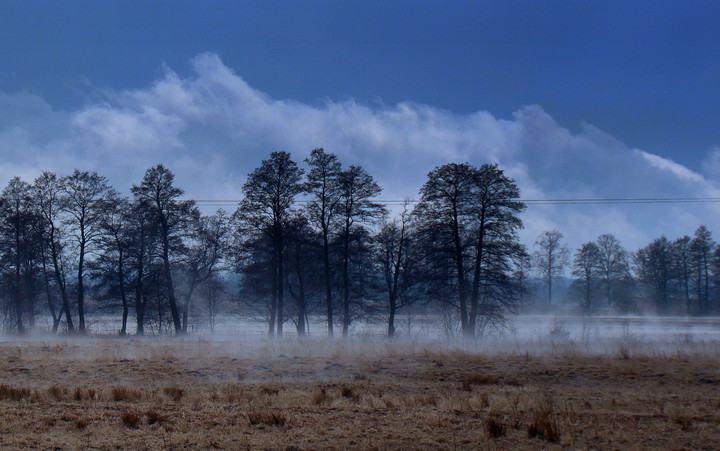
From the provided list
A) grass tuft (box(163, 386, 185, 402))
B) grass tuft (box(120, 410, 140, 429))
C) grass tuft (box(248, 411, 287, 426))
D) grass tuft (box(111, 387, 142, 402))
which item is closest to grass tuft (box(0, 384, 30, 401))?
grass tuft (box(111, 387, 142, 402))

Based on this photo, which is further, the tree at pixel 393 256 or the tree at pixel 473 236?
the tree at pixel 393 256

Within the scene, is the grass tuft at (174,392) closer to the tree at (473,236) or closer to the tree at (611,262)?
the tree at (473,236)

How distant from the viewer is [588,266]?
53.7 meters

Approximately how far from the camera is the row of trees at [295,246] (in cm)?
3303

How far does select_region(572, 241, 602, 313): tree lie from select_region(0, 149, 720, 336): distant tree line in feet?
57.3

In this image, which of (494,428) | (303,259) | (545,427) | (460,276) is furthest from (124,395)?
(303,259)

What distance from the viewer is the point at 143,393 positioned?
1373 centimetres

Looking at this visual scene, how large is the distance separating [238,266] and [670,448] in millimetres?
30645

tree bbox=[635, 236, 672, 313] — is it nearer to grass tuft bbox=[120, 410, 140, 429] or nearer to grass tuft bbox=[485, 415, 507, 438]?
grass tuft bbox=[485, 415, 507, 438]

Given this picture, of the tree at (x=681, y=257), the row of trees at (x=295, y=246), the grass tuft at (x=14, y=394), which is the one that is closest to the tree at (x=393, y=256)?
the row of trees at (x=295, y=246)

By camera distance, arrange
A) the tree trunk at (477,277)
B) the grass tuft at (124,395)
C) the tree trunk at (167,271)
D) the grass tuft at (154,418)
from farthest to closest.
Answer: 1. the tree trunk at (167,271)
2. the tree trunk at (477,277)
3. the grass tuft at (124,395)
4. the grass tuft at (154,418)

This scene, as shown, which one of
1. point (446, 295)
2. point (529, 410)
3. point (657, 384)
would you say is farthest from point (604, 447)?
point (446, 295)

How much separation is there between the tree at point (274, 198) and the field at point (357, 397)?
12.9m

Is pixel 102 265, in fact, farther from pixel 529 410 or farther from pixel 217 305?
pixel 529 410
